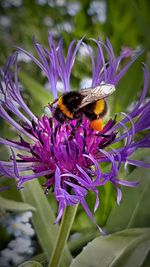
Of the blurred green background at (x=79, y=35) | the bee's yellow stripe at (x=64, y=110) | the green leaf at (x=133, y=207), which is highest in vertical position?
the blurred green background at (x=79, y=35)

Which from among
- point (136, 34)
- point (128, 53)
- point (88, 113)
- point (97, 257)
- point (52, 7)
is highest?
point (52, 7)

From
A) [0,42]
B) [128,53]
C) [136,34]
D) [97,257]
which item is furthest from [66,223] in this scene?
[136,34]

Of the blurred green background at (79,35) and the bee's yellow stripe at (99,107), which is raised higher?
the blurred green background at (79,35)

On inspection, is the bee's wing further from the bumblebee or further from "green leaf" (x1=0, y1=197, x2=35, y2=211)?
"green leaf" (x1=0, y1=197, x2=35, y2=211)

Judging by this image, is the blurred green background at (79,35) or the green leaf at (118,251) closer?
the green leaf at (118,251)

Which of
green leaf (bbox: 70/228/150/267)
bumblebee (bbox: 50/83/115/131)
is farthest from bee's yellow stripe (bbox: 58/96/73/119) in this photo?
green leaf (bbox: 70/228/150/267)

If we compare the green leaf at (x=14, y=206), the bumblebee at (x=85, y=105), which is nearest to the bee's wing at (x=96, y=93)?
the bumblebee at (x=85, y=105)

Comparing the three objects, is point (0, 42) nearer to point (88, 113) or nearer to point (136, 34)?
point (136, 34)

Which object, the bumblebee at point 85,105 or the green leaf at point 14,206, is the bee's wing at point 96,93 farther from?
the green leaf at point 14,206
